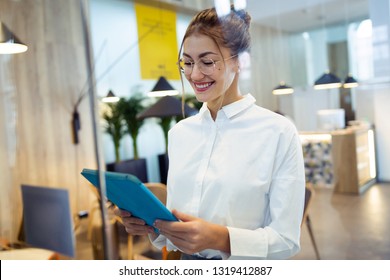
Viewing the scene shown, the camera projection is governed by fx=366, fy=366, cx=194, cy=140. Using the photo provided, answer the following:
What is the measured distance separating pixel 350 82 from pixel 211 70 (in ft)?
2.46

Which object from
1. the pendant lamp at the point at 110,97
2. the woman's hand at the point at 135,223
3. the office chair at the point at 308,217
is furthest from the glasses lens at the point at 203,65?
the pendant lamp at the point at 110,97

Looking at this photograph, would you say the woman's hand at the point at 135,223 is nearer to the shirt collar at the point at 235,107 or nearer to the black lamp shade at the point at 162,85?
the shirt collar at the point at 235,107

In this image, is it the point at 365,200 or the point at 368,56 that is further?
the point at 365,200

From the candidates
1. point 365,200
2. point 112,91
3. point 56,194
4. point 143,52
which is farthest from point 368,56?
point 56,194

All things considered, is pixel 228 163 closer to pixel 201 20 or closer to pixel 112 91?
pixel 201 20

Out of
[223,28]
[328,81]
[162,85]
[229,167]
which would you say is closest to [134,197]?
[229,167]

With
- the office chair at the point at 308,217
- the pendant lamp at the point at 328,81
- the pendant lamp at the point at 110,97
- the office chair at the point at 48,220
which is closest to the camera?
the office chair at the point at 308,217

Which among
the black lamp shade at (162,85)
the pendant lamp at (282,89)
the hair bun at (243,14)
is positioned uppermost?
the hair bun at (243,14)

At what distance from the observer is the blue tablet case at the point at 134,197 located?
36.6 inches

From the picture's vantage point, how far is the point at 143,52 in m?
1.82

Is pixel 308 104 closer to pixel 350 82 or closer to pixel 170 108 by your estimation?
pixel 350 82

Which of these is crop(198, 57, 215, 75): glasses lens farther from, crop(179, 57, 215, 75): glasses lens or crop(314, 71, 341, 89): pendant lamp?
crop(314, 71, 341, 89): pendant lamp

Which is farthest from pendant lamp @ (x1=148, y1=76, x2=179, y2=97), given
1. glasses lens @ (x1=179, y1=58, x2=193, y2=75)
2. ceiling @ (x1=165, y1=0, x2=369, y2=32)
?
ceiling @ (x1=165, y1=0, x2=369, y2=32)
